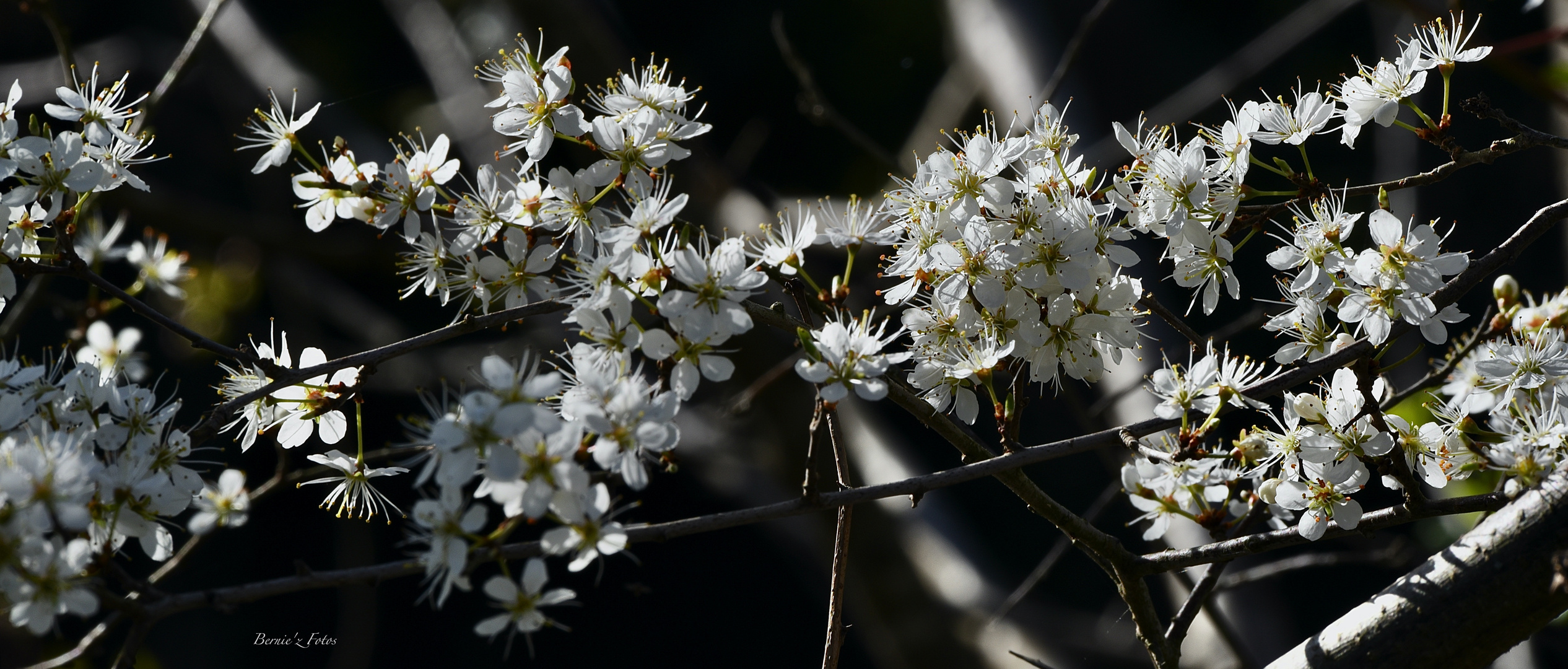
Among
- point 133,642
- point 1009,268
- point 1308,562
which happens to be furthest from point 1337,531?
point 133,642

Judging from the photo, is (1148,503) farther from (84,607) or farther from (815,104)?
(815,104)

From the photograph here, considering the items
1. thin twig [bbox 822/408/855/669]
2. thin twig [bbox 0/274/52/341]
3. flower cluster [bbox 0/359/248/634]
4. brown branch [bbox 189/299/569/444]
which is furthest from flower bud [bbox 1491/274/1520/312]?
thin twig [bbox 0/274/52/341]

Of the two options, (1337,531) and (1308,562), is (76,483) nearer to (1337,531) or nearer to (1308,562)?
(1337,531)

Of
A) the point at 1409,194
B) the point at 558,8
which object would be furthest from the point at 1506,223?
the point at 558,8

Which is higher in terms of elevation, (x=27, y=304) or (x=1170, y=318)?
(x=27, y=304)

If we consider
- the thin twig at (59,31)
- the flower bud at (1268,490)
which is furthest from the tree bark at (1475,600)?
the thin twig at (59,31)

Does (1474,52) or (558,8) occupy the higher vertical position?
(558,8)

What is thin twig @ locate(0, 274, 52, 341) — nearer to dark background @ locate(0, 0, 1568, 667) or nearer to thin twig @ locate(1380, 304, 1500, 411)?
dark background @ locate(0, 0, 1568, 667)
